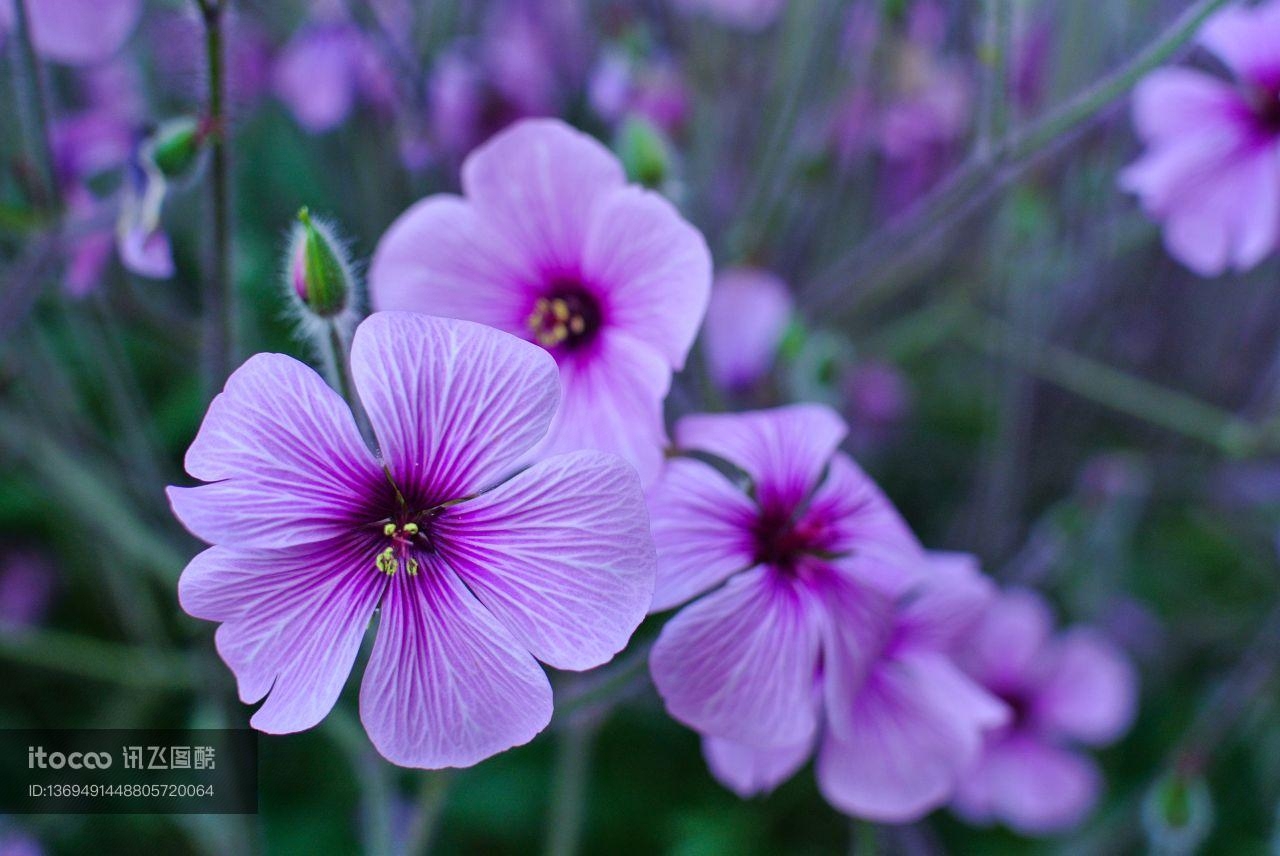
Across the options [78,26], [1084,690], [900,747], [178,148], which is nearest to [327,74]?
[78,26]

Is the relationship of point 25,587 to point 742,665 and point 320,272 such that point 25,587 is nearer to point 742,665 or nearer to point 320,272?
point 320,272

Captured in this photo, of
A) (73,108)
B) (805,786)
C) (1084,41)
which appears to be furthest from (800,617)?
(73,108)

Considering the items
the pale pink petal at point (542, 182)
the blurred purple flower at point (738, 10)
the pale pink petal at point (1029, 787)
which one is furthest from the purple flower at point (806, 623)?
the blurred purple flower at point (738, 10)

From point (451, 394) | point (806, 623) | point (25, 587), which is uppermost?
point (451, 394)

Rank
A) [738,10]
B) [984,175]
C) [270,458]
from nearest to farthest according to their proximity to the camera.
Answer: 1. [270,458]
2. [984,175]
3. [738,10]

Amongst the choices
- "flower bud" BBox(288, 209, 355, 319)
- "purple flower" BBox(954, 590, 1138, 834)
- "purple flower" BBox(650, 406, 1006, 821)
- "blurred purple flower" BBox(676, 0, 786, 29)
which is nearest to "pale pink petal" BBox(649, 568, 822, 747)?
"purple flower" BBox(650, 406, 1006, 821)

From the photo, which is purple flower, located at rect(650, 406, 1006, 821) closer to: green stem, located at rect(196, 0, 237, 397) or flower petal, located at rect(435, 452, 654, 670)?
flower petal, located at rect(435, 452, 654, 670)
